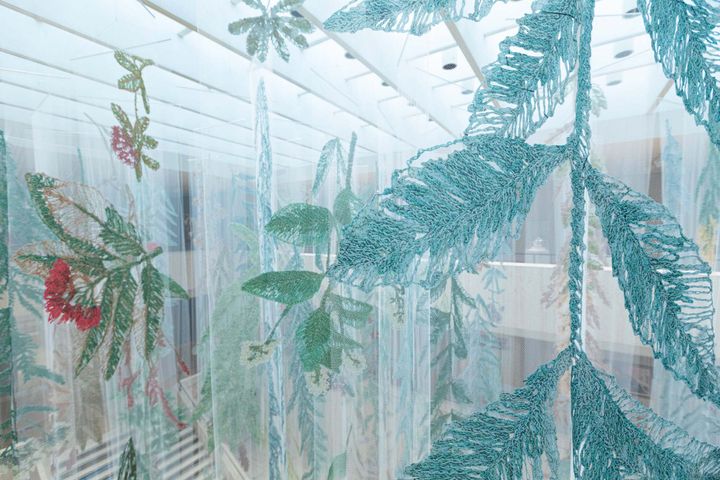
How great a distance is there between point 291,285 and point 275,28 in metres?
0.42

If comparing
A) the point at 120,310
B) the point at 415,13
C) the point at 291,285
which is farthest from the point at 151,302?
the point at 415,13

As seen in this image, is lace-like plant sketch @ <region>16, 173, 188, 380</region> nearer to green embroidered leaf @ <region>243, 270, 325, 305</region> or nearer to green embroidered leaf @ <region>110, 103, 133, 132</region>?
green embroidered leaf @ <region>110, 103, 133, 132</region>

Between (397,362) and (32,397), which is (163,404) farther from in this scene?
(397,362)

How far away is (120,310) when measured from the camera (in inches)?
23.2

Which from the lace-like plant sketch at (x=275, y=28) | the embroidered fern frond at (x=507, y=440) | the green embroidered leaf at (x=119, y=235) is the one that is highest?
the lace-like plant sketch at (x=275, y=28)

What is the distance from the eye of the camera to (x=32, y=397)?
700mm

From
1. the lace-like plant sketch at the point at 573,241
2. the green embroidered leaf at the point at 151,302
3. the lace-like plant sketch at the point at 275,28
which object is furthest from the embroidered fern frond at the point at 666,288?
the green embroidered leaf at the point at 151,302

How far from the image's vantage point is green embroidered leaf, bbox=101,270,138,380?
0.58 m

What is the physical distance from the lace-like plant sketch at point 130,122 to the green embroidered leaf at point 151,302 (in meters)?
0.21

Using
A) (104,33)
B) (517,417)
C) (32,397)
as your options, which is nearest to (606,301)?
(517,417)

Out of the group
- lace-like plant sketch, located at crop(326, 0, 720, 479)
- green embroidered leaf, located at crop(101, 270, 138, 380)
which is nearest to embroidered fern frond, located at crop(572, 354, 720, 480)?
lace-like plant sketch, located at crop(326, 0, 720, 479)

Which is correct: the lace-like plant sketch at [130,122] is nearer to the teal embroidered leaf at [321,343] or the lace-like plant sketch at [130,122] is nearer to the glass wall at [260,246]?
the glass wall at [260,246]

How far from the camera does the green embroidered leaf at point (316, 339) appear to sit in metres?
0.52

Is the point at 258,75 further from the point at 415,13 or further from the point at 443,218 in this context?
the point at 443,218
